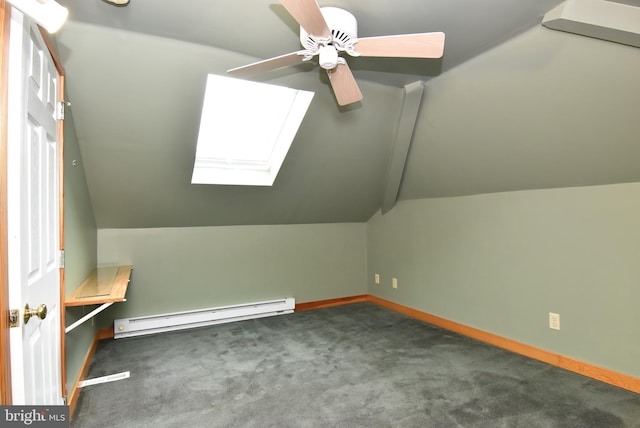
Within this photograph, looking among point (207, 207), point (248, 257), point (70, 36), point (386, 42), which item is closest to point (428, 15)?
point (386, 42)

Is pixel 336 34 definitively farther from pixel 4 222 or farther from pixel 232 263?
pixel 232 263

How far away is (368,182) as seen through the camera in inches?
153

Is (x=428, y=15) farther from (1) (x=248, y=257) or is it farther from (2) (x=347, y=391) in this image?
(1) (x=248, y=257)

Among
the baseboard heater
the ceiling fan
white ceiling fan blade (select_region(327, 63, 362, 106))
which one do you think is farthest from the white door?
the baseboard heater

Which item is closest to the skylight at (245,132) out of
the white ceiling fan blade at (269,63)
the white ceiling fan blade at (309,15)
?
the white ceiling fan blade at (269,63)

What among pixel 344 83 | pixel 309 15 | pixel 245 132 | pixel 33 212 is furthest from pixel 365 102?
pixel 33 212

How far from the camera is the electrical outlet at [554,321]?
2.62 meters

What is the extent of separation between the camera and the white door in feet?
3.72

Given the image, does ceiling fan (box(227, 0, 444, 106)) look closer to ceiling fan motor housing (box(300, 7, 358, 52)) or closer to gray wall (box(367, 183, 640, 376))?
ceiling fan motor housing (box(300, 7, 358, 52))

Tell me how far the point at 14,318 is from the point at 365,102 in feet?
8.51

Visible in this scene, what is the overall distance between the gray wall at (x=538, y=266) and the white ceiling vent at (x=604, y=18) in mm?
1030

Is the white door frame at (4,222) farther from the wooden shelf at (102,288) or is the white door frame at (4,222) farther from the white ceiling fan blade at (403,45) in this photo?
the white ceiling fan blade at (403,45)

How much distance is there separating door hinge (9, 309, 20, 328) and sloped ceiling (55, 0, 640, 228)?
5.01 feet

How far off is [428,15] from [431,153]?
5.08 ft
